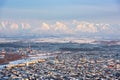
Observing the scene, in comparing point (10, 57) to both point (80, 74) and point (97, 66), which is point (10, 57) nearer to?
point (97, 66)

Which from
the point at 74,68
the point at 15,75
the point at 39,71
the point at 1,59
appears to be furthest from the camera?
the point at 1,59

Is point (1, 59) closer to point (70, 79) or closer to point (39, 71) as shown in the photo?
point (39, 71)

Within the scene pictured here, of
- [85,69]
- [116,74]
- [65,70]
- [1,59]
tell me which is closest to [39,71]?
[65,70]

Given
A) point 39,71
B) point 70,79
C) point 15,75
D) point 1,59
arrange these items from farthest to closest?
point 1,59 < point 39,71 < point 15,75 < point 70,79

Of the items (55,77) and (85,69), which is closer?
(55,77)

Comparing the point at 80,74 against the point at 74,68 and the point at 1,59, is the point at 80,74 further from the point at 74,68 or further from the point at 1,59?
the point at 1,59

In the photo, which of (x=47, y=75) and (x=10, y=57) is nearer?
(x=47, y=75)

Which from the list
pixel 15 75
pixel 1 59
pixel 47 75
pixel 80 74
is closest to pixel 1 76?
pixel 15 75

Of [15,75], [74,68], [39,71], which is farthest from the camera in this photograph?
[74,68]

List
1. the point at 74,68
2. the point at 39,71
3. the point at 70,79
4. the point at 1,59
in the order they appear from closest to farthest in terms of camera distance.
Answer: the point at 70,79 < the point at 39,71 < the point at 74,68 < the point at 1,59
